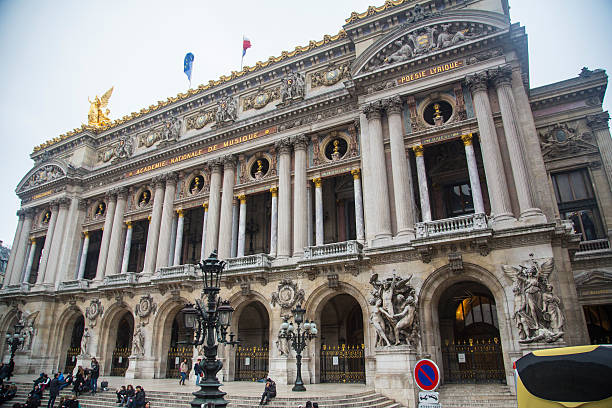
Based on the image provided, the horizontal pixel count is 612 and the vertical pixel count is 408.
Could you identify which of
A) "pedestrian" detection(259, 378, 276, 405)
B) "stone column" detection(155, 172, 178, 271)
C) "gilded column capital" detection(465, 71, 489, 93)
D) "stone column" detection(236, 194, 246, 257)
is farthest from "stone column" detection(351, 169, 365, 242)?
"stone column" detection(155, 172, 178, 271)

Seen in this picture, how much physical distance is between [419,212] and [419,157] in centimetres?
421

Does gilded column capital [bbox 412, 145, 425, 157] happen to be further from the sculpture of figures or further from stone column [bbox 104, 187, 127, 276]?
stone column [bbox 104, 187, 127, 276]

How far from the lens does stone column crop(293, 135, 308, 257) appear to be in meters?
23.6

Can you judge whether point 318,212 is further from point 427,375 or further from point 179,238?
point 427,375

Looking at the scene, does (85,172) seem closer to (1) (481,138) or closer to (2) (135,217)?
(2) (135,217)

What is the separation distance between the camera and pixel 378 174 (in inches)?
853

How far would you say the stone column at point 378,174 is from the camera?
20750mm

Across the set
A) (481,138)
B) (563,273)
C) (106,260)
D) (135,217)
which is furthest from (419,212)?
(106,260)

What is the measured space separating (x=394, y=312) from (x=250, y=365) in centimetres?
1047

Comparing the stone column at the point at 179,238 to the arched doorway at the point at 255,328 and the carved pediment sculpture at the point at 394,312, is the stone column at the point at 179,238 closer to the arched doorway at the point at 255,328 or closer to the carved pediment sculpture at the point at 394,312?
the arched doorway at the point at 255,328

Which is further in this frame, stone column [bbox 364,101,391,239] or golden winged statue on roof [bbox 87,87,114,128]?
golden winged statue on roof [bbox 87,87,114,128]

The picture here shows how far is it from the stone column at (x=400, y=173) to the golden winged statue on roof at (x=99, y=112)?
2675cm

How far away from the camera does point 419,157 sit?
70.6ft

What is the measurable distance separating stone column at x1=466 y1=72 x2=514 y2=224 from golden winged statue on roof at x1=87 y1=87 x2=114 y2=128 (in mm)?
30721
